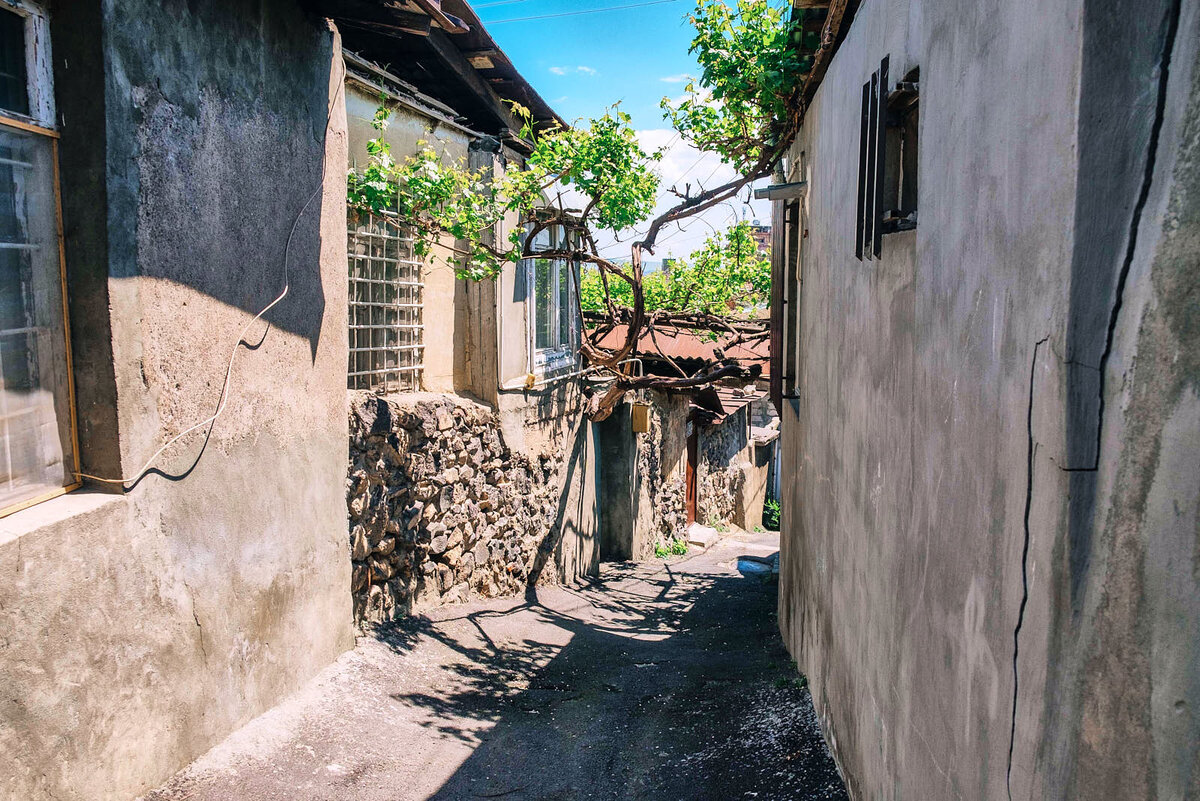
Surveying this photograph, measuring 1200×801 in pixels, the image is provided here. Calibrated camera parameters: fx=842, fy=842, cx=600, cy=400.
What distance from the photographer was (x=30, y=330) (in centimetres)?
344

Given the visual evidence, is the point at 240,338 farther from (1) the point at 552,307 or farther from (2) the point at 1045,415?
(1) the point at 552,307

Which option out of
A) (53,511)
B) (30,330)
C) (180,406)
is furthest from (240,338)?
(53,511)

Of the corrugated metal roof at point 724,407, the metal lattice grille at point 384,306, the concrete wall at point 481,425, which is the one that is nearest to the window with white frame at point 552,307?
the concrete wall at point 481,425

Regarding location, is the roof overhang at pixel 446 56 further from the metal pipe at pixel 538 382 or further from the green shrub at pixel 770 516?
the green shrub at pixel 770 516

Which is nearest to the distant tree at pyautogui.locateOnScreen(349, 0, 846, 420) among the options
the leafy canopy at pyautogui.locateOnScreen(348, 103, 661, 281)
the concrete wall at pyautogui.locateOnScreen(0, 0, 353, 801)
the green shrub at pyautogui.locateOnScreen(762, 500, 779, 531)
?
the leafy canopy at pyautogui.locateOnScreen(348, 103, 661, 281)

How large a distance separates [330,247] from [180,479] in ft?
6.54

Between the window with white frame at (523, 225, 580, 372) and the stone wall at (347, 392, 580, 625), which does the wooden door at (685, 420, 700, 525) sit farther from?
the stone wall at (347, 392, 580, 625)

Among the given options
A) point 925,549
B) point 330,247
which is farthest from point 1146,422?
point 330,247

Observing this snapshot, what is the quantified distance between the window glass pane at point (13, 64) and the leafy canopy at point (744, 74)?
5145 millimetres

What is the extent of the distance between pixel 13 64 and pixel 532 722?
4.58 metres

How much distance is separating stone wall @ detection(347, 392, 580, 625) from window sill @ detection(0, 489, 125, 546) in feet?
7.37

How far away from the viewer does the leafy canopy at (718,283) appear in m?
13.8

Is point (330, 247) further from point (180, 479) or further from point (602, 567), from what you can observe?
point (602, 567)

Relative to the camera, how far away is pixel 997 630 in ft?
6.72
